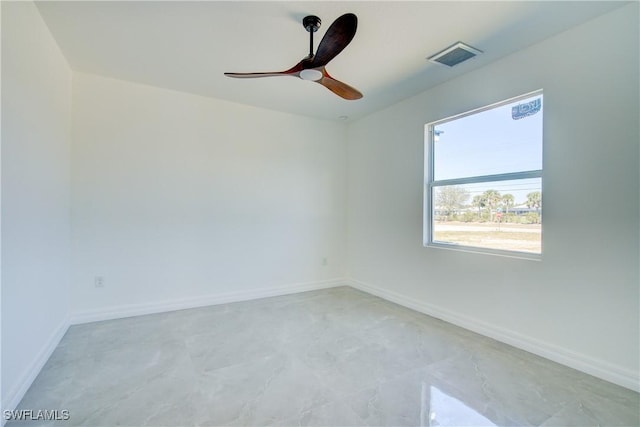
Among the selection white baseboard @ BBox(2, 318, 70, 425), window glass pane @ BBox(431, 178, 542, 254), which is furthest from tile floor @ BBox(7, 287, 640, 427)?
window glass pane @ BBox(431, 178, 542, 254)

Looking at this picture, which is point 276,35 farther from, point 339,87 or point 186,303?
point 186,303

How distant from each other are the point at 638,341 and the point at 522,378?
75 cm

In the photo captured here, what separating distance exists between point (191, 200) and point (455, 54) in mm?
3118

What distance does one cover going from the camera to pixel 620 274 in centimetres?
200

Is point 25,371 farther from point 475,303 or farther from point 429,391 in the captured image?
point 475,303

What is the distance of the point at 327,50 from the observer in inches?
72.4

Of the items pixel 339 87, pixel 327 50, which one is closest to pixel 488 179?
pixel 339 87

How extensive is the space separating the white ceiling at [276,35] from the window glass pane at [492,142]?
418 millimetres

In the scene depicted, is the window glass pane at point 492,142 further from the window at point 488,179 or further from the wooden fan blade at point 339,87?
the wooden fan blade at point 339,87

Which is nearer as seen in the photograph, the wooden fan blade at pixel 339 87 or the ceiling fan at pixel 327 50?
the ceiling fan at pixel 327 50

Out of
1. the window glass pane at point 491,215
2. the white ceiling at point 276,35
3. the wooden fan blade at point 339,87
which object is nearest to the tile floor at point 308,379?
the window glass pane at point 491,215

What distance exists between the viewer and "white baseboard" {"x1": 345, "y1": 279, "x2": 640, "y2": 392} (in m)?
1.98

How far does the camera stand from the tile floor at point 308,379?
5.53 ft

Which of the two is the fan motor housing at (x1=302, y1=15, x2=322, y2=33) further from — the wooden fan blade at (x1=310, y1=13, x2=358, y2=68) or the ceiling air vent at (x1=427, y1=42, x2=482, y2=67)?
the ceiling air vent at (x1=427, y1=42, x2=482, y2=67)
